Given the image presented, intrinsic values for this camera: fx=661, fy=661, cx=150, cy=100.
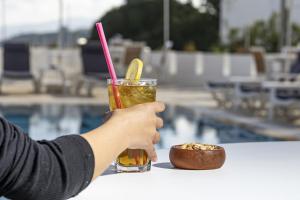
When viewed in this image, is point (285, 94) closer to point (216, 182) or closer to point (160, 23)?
point (216, 182)

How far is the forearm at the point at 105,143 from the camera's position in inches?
32.0

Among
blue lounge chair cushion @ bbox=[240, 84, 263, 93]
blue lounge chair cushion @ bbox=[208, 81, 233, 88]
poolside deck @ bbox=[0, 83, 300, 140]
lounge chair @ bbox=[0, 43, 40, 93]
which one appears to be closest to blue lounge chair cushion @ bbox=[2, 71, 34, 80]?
lounge chair @ bbox=[0, 43, 40, 93]

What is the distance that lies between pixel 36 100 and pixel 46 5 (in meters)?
12.1

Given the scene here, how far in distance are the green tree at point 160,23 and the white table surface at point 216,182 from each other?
30.0 metres

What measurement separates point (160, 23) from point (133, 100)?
37187 mm

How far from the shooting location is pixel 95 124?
7.34 m

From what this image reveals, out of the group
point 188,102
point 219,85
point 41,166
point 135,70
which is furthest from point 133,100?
point 188,102

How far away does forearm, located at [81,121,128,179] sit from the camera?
814 millimetres

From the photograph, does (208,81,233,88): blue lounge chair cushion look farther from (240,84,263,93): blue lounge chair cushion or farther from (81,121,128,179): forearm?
(81,121,128,179): forearm

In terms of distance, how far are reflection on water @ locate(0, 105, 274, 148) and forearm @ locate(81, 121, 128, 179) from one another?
4.73 meters

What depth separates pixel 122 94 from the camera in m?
1.09

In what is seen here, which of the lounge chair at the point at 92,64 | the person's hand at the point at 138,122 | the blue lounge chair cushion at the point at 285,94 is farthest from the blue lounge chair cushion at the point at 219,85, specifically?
the person's hand at the point at 138,122

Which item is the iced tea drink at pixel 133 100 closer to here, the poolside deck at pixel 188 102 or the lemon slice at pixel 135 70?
the lemon slice at pixel 135 70

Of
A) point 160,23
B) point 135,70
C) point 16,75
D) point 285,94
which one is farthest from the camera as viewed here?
point 160,23
